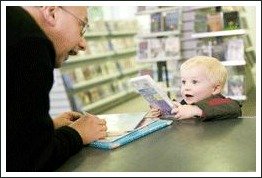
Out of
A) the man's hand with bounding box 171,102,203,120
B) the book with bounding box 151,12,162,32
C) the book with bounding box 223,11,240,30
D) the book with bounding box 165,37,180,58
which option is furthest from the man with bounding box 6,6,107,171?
the book with bounding box 151,12,162,32

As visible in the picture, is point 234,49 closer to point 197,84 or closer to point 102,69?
point 102,69

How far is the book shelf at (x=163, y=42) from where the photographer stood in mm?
4668

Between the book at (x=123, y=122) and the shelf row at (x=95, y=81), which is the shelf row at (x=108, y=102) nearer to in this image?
the shelf row at (x=95, y=81)

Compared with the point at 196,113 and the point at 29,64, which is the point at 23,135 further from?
the point at 196,113

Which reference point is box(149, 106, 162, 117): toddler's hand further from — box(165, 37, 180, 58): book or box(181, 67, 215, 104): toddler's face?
box(165, 37, 180, 58): book

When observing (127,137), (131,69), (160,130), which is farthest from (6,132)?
(131,69)

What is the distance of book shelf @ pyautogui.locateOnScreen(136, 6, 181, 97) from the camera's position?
4.67 meters

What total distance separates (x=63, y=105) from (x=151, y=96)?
3.46 m

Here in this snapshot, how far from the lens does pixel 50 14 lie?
101 cm

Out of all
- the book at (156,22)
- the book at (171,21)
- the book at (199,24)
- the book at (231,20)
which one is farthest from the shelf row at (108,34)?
the book at (231,20)

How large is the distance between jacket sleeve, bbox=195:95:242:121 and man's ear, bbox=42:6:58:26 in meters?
0.59

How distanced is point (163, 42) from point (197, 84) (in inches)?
128

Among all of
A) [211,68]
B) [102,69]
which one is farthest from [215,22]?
[211,68]

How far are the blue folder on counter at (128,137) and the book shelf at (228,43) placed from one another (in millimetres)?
3176
